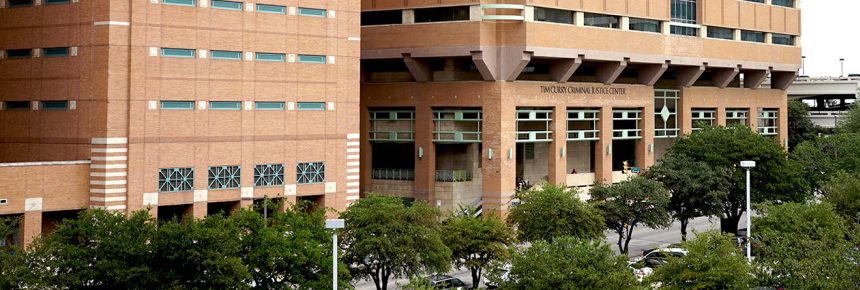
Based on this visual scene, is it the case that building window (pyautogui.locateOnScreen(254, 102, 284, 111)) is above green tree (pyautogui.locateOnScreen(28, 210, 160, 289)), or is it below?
above

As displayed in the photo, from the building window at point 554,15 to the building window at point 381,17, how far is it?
9.45 m

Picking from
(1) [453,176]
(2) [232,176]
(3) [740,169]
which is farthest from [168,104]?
(3) [740,169]

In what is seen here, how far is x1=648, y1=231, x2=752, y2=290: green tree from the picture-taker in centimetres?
4256

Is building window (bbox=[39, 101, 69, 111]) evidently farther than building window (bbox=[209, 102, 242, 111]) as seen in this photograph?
No

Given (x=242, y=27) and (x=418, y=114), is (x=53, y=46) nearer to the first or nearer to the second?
(x=242, y=27)

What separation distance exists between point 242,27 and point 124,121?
27.8 ft

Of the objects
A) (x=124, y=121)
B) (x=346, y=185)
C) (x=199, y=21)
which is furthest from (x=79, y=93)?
(x=346, y=185)

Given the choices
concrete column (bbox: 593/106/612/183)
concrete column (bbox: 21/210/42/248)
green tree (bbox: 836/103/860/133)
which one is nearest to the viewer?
concrete column (bbox: 21/210/42/248)

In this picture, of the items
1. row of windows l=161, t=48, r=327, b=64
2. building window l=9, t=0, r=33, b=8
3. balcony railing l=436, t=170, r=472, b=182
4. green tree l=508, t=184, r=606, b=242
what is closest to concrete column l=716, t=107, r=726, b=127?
balcony railing l=436, t=170, r=472, b=182

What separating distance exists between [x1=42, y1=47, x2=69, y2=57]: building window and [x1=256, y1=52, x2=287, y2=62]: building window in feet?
33.0

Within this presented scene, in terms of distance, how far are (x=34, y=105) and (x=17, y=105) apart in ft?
5.29

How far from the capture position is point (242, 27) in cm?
6500

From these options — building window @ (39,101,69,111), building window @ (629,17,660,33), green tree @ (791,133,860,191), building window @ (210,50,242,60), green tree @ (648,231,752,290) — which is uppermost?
building window @ (629,17,660,33)

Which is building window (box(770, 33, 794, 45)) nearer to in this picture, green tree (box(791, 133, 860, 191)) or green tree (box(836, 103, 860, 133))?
green tree (box(791, 133, 860, 191))
